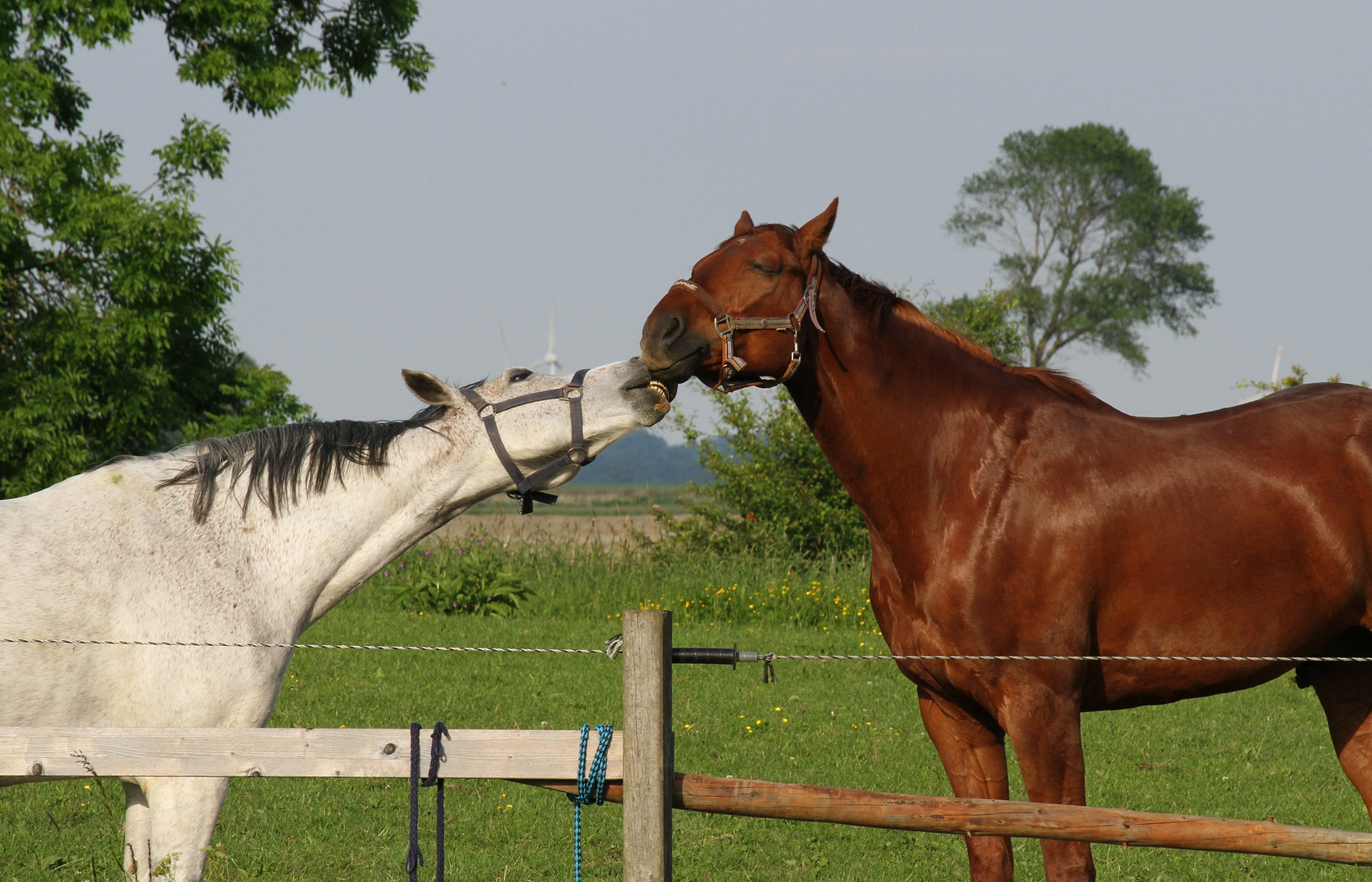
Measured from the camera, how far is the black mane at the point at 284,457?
323 centimetres

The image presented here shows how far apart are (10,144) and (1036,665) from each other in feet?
47.9

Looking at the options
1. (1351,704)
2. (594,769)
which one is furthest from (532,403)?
(1351,704)

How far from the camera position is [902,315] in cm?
343

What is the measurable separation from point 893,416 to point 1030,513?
508 mm

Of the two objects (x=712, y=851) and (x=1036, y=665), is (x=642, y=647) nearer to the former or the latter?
(x=1036, y=665)

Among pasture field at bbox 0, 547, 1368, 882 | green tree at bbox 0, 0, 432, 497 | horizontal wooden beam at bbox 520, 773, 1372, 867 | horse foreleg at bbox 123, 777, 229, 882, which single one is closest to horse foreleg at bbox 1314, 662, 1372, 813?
horizontal wooden beam at bbox 520, 773, 1372, 867

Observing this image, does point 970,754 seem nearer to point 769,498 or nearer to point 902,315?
point 902,315

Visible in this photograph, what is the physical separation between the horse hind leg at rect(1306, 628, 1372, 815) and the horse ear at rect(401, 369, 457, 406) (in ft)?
10.2

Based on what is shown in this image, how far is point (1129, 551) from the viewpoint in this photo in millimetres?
3172

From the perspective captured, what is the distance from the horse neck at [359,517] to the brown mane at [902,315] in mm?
1246

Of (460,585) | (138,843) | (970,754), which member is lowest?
(138,843)

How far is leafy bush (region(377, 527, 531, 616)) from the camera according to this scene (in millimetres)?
11773

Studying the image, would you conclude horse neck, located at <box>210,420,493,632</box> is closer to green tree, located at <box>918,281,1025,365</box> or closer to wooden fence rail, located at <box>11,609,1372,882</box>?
wooden fence rail, located at <box>11,609,1372,882</box>

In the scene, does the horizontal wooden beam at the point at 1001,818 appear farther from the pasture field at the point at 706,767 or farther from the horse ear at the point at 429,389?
the pasture field at the point at 706,767
